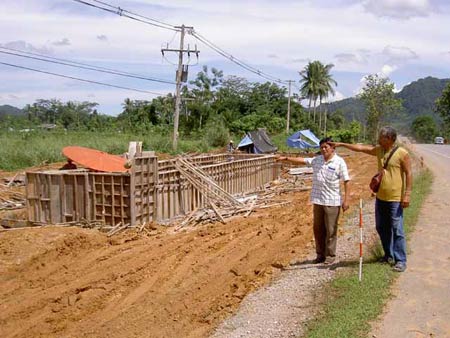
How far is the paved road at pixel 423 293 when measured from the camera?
555cm

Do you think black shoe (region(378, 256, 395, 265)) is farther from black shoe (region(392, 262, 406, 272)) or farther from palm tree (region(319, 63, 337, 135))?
palm tree (region(319, 63, 337, 135))

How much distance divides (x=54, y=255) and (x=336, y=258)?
6.66 meters

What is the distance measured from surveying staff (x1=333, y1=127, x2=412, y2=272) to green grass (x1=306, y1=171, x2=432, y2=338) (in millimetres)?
525

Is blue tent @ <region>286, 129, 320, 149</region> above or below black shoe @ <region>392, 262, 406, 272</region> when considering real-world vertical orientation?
above

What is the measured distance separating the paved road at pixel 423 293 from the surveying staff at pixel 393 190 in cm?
46

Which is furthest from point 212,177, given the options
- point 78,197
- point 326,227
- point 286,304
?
point 286,304

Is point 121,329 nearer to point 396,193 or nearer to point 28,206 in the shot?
point 396,193

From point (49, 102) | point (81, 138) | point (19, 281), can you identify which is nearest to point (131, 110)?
point (49, 102)

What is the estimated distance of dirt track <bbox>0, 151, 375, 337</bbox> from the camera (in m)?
7.33

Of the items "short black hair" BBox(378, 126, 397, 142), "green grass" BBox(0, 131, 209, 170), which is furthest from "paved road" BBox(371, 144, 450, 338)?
"green grass" BBox(0, 131, 209, 170)

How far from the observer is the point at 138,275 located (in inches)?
385

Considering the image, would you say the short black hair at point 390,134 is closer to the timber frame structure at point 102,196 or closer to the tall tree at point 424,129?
the timber frame structure at point 102,196

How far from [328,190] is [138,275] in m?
4.16

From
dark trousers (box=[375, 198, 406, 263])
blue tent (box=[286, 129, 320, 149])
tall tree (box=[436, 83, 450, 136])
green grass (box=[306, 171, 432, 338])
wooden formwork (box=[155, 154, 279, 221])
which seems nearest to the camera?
green grass (box=[306, 171, 432, 338])
